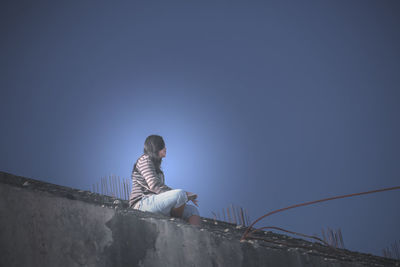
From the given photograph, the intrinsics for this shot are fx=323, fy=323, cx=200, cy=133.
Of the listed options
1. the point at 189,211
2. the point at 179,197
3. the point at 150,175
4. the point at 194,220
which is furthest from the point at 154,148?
the point at 194,220

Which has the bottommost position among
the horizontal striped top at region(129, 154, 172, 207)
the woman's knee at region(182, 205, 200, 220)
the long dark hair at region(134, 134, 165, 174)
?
the woman's knee at region(182, 205, 200, 220)

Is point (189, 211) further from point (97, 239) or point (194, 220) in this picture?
point (97, 239)

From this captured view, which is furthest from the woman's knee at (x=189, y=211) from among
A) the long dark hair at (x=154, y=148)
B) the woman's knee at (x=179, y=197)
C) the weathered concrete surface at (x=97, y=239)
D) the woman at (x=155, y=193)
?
the weathered concrete surface at (x=97, y=239)

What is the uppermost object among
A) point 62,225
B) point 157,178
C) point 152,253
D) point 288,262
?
point 157,178

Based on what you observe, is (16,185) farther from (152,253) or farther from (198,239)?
(198,239)

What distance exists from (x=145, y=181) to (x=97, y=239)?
66.4 inches

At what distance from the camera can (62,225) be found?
5.27ft

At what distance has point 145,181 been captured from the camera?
3.36m

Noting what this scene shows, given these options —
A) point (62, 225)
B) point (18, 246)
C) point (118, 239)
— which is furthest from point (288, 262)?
point (18, 246)

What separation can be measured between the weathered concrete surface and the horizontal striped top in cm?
126

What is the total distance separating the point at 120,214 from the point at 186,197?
4.45ft

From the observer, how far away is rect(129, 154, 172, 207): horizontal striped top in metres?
3.23

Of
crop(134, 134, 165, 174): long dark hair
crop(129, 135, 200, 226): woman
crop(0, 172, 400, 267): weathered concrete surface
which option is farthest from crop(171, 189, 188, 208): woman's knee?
crop(0, 172, 400, 267): weathered concrete surface

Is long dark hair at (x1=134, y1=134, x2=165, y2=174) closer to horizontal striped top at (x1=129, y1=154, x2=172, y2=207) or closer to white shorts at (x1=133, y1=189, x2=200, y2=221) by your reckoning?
horizontal striped top at (x1=129, y1=154, x2=172, y2=207)
